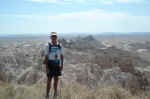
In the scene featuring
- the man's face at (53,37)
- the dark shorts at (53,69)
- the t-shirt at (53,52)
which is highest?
the man's face at (53,37)

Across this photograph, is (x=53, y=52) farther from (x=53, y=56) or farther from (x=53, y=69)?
(x=53, y=69)

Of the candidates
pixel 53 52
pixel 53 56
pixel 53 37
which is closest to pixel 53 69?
pixel 53 56

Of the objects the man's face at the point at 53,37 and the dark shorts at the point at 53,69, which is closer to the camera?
the man's face at the point at 53,37

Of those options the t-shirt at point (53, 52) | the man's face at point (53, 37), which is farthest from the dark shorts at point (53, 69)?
the man's face at point (53, 37)

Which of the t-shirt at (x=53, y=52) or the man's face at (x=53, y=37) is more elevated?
the man's face at (x=53, y=37)

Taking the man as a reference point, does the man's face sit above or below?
above

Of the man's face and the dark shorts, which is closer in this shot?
the man's face

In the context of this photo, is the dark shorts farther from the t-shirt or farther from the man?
the t-shirt

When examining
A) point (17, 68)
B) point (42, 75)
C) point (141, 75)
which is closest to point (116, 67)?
point (141, 75)

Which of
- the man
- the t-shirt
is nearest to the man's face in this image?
the man

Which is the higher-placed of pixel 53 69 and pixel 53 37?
pixel 53 37

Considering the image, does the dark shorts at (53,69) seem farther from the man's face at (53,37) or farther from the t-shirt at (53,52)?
the man's face at (53,37)

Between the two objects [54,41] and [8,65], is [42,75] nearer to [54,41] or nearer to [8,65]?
[8,65]

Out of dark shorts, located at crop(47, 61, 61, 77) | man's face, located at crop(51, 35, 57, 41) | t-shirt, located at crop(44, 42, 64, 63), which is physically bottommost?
dark shorts, located at crop(47, 61, 61, 77)
